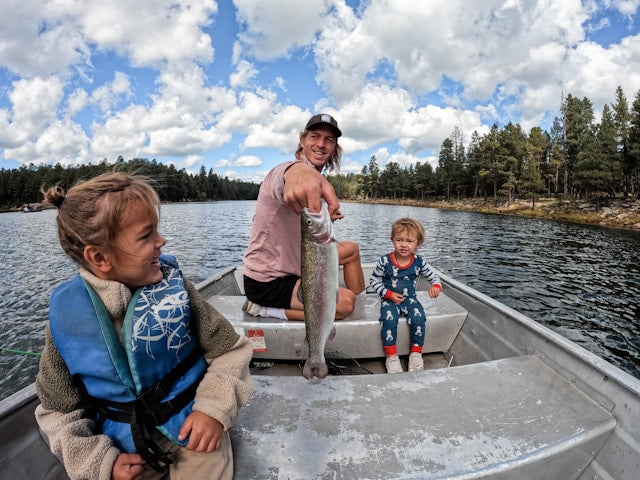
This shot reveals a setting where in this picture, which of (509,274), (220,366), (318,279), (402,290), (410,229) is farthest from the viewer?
(509,274)

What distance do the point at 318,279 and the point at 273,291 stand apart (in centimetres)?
146

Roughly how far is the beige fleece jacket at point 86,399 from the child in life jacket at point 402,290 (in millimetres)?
2555

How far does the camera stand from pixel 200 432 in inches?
68.6

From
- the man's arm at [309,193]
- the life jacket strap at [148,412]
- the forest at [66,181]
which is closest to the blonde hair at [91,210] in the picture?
the life jacket strap at [148,412]

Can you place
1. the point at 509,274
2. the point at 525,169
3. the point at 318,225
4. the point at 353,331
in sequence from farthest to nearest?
the point at 525,169 < the point at 509,274 < the point at 353,331 < the point at 318,225

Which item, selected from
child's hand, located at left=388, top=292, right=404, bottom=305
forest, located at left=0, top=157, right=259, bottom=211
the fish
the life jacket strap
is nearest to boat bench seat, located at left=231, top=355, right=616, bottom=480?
the fish

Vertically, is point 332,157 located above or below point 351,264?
above

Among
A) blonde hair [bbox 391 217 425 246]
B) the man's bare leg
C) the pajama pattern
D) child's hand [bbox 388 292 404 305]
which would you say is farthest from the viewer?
blonde hair [bbox 391 217 425 246]

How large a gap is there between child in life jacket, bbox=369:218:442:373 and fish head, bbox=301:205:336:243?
6.44 feet

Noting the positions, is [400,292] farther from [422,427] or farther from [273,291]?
[422,427]

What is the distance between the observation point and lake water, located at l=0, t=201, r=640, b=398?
9617 millimetres

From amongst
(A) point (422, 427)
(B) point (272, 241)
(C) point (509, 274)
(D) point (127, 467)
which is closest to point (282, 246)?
(B) point (272, 241)

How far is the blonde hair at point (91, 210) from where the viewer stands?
64.6 inches

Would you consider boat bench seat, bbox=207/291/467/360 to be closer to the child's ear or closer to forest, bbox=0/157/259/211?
the child's ear
